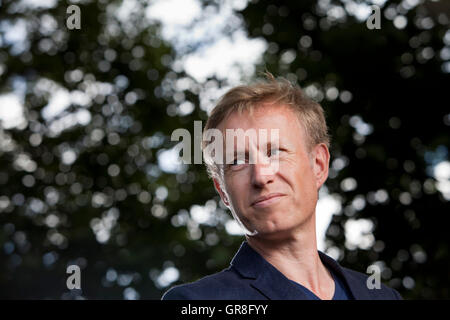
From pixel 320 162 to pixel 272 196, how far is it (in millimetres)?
271

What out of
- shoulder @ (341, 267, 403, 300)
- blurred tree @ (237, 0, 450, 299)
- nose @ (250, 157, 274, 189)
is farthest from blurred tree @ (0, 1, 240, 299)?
nose @ (250, 157, 274, 189)

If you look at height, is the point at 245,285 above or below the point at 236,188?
below

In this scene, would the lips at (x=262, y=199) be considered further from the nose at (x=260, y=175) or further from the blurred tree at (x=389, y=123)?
the blurred tree at (x=389, y=123)

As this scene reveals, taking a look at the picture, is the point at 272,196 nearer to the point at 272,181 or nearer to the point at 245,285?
the point at 272,181

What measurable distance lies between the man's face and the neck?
33mm

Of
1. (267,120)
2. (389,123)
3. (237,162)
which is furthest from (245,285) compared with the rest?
(389,123)

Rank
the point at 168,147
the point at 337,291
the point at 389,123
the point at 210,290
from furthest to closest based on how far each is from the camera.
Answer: the point at 168,147
the point at 389,123
the point at 337,291
the point at 210,290

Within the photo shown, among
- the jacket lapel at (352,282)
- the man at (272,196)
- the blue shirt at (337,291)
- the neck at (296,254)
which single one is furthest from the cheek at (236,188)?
the jacket lapel at (352,282)

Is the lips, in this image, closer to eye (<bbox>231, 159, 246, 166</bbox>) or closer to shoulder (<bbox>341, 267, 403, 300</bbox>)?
eye (<bbox>231, 159, 246, 166</bbox>)

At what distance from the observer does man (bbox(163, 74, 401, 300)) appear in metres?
1.47

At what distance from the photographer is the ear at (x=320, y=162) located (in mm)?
1669

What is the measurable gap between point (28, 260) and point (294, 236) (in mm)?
3701

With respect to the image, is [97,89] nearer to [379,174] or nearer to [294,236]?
[379,174]

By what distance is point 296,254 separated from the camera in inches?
62.1
